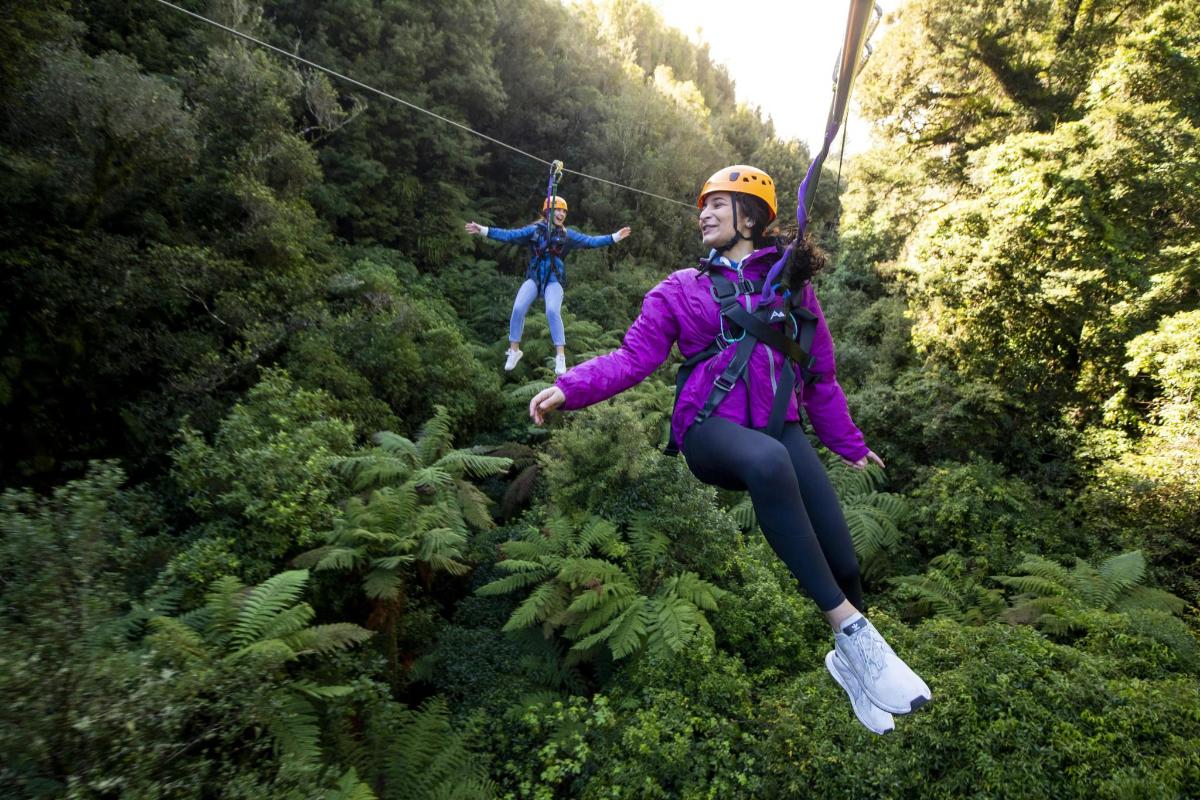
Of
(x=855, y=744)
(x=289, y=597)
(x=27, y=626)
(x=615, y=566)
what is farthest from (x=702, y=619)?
(x=27, y=626)

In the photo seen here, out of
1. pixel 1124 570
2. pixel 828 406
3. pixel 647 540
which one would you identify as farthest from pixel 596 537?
pixel 1124 570

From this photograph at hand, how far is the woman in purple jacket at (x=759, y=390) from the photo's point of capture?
2.52 m

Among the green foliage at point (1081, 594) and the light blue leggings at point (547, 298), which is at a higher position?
the light blue leggings at point (547, 298)

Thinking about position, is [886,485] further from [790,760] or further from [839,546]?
[839,546]

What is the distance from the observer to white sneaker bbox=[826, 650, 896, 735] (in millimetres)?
2561

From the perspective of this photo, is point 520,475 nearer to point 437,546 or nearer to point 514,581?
point 514,581

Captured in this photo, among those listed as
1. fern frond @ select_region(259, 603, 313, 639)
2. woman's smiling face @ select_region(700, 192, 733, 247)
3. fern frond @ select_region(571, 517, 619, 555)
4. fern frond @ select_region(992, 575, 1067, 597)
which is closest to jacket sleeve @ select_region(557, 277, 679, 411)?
woman's smiling face @ select_region(700, 192, 733, 247)

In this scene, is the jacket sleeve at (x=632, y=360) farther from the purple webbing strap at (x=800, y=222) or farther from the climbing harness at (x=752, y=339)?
the purple webbing strap at (x=800, y=222)

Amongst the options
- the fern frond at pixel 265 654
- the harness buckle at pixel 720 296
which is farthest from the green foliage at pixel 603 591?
the harness buckle at pixel 720 296

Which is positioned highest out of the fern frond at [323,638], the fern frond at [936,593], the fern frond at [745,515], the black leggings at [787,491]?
the black leggings at [787,491]

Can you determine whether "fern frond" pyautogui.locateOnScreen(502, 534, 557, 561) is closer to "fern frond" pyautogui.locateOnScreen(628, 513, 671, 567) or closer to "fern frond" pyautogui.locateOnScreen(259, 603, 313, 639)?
"fern frond" pyautogui.locateOnScreen(628, 513, 671, 567)

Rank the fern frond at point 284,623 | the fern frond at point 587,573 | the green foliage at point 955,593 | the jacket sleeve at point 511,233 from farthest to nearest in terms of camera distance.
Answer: the jacket sleeve at point 511,233, the green foliage at point 955,593, the fern frond at point 587,573, the fern frond at point 284,623

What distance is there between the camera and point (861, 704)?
8.68ft

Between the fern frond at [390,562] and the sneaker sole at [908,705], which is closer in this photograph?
the sneaker sole at [908,705]
